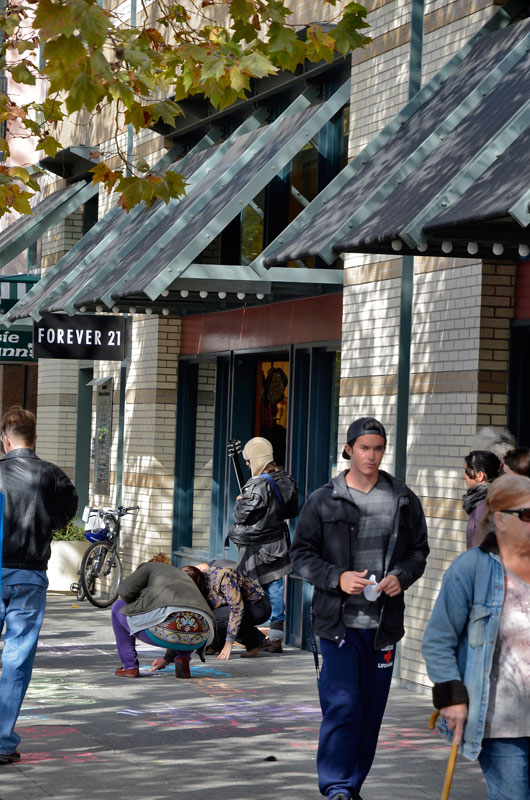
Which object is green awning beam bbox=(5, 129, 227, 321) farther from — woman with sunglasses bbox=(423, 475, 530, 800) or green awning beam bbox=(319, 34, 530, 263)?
woman with sunglasses bbox=(423, 475, 530, 800)

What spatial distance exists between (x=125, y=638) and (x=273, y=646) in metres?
2.00

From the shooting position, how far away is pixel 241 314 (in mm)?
14906

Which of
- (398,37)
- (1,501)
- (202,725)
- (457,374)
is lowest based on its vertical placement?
(202,725)

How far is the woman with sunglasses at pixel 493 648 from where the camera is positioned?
4.79 metres

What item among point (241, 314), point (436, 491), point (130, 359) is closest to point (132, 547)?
point (130, 359)

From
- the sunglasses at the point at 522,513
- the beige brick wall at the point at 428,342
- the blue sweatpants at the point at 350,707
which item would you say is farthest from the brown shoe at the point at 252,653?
the sunglasses at the point at 522,513

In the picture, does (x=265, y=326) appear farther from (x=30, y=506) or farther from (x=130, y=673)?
(x=30, y=506)

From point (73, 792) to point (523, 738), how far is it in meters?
3.31

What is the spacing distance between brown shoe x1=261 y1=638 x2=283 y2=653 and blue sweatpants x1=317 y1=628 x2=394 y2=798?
5.55m

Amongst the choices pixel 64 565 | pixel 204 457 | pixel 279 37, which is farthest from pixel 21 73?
pixel 64 565

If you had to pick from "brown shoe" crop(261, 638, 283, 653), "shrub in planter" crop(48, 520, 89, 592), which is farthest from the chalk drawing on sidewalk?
"shrub in planter" crop(48, 520, 89, 592)

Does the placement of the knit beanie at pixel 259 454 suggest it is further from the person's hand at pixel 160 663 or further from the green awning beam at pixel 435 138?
the green awning beam at pixel 435 138

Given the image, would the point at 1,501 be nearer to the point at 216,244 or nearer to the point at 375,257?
the point at 375,257

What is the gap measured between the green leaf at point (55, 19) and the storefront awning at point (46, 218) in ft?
40.8
